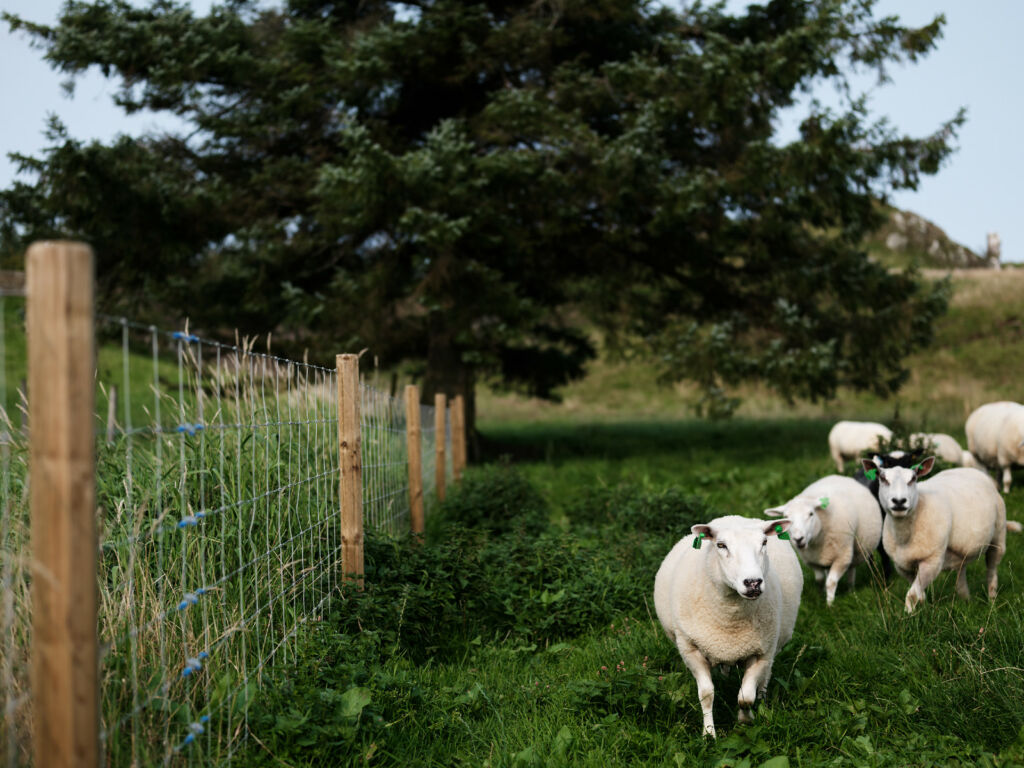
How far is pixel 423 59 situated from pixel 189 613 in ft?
43.6

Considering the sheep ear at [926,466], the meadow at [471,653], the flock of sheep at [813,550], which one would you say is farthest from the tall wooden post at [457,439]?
the sheep ear at [926,466]

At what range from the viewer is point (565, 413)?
35.2 m

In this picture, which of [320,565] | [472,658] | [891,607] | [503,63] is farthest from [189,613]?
[503,63]

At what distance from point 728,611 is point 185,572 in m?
2.69

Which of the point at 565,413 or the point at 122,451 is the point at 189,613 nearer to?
the point at 122,451

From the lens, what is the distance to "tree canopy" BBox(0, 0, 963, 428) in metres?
14.1

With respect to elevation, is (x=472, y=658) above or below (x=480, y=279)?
below

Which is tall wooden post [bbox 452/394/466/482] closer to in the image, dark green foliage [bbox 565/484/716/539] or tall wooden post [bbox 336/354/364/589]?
dark green foliage [bbox 565/484/716/539]

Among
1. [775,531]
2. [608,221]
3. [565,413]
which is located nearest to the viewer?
[775,531]

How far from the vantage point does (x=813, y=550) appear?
6699 mm

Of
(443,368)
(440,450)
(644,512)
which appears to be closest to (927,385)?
(443,368)

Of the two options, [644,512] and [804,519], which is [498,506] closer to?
[644,512]

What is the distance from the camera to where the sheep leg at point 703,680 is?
423cm

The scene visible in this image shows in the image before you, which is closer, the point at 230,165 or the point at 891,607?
the point at 891,607
